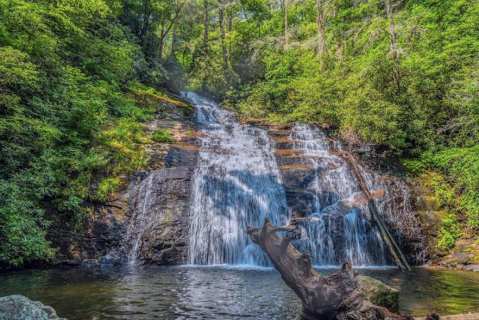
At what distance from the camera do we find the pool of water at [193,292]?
4602 millimetres

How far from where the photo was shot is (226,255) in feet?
29.9

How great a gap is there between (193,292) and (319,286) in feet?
9.49

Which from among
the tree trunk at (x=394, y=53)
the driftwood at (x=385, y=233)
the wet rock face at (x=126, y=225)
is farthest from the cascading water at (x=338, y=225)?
the tree trunk at (x=394, y=53)

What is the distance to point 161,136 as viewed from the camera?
12852 mm

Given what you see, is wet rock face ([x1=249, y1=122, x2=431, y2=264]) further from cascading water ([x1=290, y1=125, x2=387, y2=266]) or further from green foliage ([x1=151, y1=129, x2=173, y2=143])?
green foliage ([x1=151, y1=129, x2=173, y2=143])

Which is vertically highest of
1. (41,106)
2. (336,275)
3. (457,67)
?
(457,67)

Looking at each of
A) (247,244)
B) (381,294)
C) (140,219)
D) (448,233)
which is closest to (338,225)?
(247,244)

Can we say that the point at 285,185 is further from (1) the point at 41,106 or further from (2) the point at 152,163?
(1) the point at 41,106

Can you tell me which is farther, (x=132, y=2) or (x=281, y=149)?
(x=132, y=2)

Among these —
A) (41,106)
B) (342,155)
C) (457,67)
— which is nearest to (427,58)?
(457,67)

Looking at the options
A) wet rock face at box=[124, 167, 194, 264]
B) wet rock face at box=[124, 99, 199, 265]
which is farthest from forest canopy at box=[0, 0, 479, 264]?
wet rock face at box=[124, 167, 194, 264]

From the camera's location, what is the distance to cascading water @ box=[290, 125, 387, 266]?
9141 mm

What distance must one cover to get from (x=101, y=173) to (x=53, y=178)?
2000 millimetres

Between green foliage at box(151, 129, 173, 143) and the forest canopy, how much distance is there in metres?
0.78
